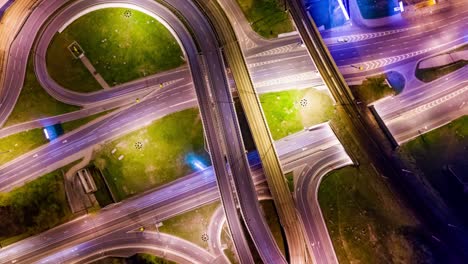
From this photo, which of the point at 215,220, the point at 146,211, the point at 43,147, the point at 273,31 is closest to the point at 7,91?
the point at 43,147

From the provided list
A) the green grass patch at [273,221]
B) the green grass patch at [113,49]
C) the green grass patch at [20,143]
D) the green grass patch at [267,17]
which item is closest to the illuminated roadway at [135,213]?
the green grass patch at [273,221]

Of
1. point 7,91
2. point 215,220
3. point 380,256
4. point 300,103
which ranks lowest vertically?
point 380,256

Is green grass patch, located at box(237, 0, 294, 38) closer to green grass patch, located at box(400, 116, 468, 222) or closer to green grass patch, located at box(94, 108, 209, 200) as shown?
green grass patch, located at box(94, 108, 209, 200)

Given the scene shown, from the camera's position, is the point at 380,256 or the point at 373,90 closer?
the point at 380,256

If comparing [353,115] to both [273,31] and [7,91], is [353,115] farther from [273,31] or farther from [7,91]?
[7,91]

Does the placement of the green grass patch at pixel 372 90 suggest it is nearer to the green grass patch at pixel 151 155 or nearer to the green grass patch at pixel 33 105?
the green grass patch at pixel 151 155

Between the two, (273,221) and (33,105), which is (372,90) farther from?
(33,105)

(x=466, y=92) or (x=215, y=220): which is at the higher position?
(x=466, y=92)
